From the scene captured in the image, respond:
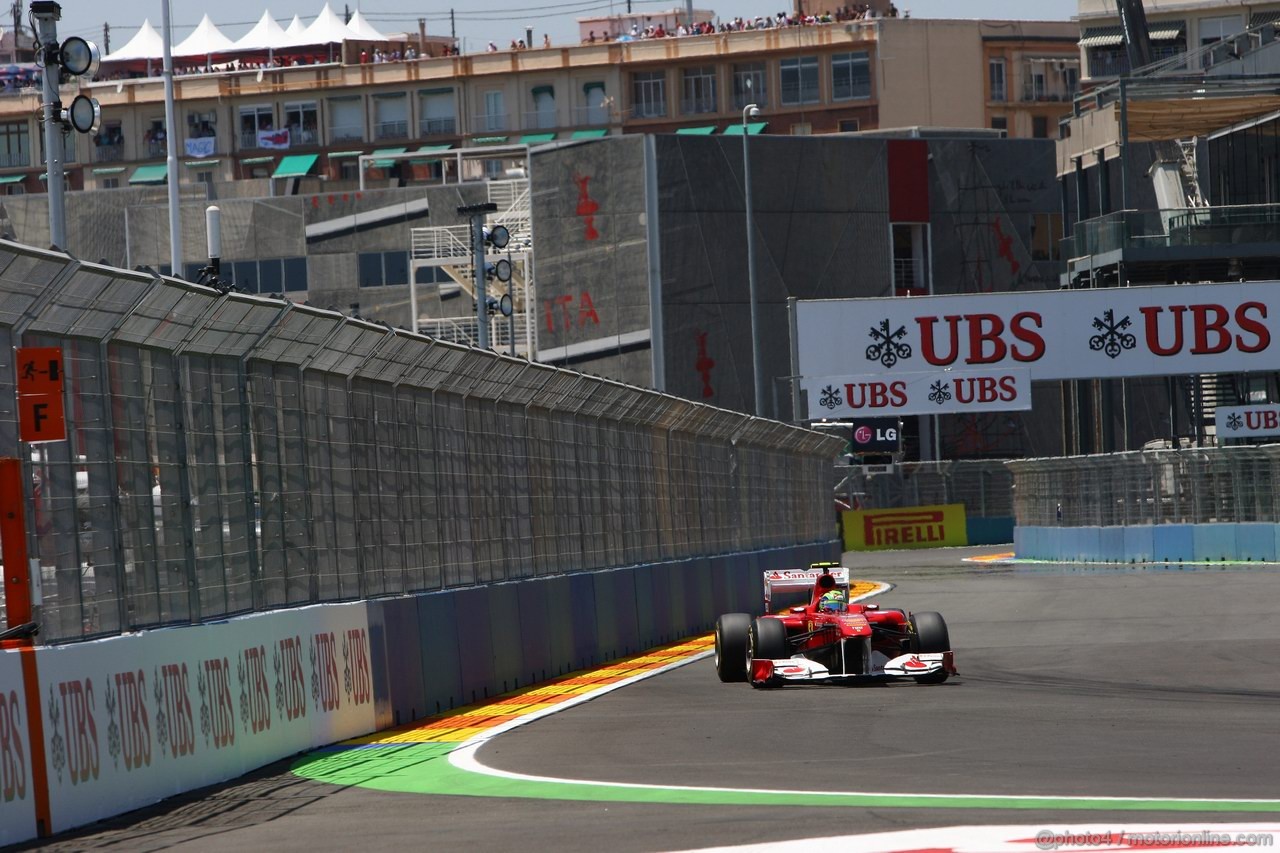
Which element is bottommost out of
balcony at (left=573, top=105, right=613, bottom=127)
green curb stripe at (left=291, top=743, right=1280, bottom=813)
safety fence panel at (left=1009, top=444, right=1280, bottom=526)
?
safety fence panel at (left=1009, top=444, right=1280, bottom=526)

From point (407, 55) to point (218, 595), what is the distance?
363 feet

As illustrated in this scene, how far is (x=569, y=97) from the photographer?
111 metres

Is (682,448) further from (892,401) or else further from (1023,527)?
(1023,527)

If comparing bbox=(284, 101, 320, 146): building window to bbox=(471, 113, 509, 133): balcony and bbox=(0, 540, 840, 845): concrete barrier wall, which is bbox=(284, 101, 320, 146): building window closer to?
bbox=(471, 113, 509, 133): balcony

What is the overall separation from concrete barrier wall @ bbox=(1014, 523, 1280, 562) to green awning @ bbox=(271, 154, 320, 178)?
65776mm

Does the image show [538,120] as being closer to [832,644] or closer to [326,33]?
[326,33]

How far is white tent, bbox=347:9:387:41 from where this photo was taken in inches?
4771

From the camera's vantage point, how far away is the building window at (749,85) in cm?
10894

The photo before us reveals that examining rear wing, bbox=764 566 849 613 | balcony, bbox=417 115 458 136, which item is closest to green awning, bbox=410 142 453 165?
balcony, bbox=417 115 458 136

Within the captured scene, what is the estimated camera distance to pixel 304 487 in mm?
13594

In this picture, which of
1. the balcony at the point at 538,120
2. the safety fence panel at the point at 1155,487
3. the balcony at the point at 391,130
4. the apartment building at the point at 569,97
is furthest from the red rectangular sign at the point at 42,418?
the balcony at the point at 391,130

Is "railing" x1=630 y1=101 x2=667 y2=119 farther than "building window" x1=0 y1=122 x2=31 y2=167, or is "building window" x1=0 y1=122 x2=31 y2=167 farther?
"building window" x1=0 y1=122 x2=31 y2=167

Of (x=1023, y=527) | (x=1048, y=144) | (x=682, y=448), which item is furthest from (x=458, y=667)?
(x=1048, y=144)

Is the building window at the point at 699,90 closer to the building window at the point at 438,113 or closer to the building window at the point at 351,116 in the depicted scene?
the building window at the point at 438,113
